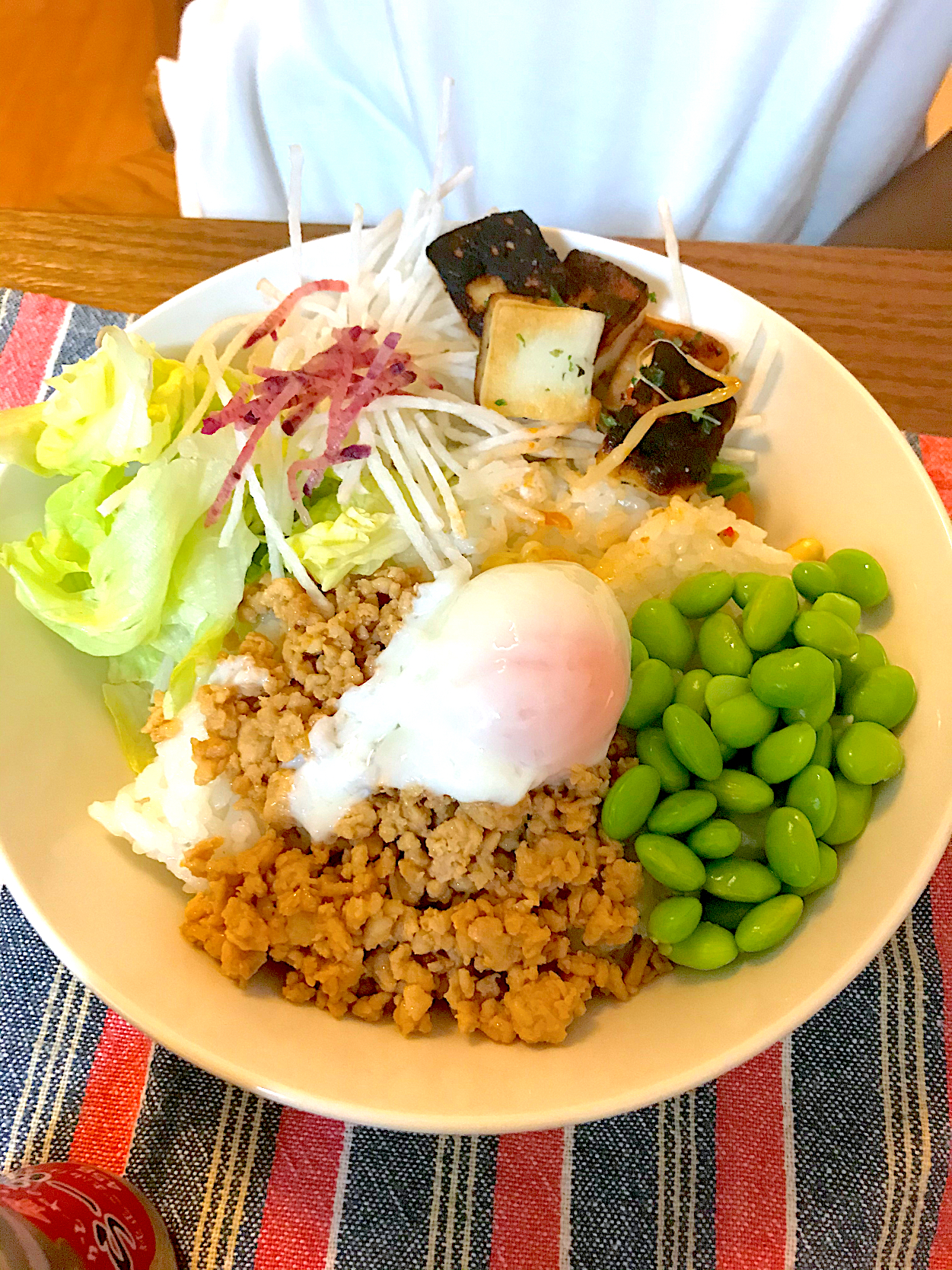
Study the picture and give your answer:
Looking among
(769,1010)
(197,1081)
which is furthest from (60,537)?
(769,1010)

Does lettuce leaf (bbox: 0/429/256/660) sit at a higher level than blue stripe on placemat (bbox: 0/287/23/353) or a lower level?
lower

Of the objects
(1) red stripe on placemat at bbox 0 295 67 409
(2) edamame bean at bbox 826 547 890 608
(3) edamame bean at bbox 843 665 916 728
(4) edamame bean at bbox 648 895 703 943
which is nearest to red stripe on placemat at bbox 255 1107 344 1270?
(4) edamame bean at bbox 648 895 703 943

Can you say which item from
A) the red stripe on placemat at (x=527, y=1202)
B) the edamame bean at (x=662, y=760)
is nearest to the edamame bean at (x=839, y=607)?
the edamame bean at (x=662, y=760)

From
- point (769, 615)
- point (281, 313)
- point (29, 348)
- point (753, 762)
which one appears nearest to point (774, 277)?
point (769, 615)

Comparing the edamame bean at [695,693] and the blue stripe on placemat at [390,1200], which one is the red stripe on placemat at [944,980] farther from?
the blue stripe on placemat at [390,1200]

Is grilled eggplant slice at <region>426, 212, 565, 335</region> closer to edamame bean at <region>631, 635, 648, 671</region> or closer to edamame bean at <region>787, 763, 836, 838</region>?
edamame bean at <region>631, 635, 648, 671</region>

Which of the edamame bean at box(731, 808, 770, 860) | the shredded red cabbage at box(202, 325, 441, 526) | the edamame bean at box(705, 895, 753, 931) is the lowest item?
the edamame bean at box(705, 895, 753, 931)
